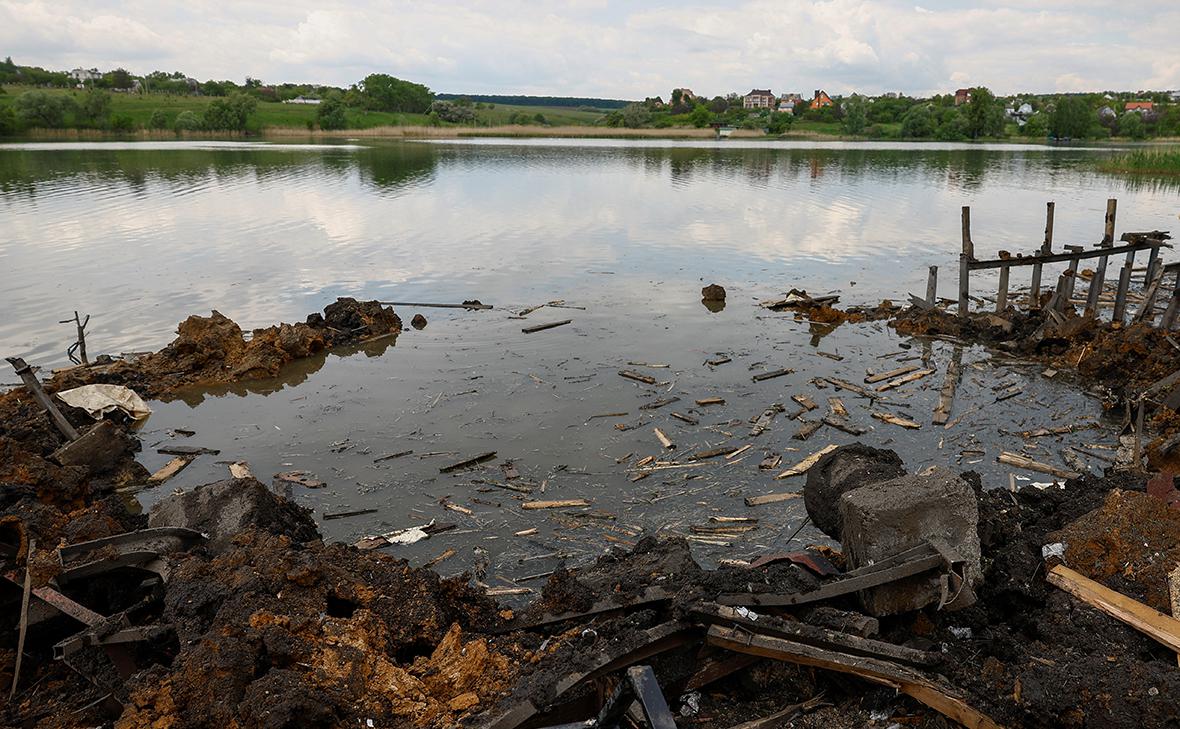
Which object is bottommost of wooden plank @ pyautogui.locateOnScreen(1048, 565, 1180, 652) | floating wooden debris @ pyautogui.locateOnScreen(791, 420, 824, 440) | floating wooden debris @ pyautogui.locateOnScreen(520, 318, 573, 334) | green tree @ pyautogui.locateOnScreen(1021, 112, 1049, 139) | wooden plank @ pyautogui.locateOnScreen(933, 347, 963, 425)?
floating wooden debris @ pyautogui.locateOnScreen(791, 420, 824, 440)

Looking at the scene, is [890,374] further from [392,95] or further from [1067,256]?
[392,95]

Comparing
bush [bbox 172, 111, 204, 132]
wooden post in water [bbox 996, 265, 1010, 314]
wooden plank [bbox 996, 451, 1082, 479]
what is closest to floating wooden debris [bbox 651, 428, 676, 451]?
wooden plank [bbox 996, 451, 1082, 479]

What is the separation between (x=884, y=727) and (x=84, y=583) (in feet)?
21.1

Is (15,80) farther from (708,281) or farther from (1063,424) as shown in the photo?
(1063,424)

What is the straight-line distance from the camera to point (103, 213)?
3369 cm

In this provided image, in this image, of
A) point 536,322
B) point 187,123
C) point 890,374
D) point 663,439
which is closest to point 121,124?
point 187,123

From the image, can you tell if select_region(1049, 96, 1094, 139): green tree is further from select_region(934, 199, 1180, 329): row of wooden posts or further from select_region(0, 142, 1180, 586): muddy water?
select_region(934, 199, 1180, 329): row of wooden posts

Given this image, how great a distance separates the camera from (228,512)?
24.8 ft

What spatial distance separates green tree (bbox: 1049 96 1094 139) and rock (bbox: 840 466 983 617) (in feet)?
421

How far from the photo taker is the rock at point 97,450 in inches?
390

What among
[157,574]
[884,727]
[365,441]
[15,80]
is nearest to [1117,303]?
[884,727]

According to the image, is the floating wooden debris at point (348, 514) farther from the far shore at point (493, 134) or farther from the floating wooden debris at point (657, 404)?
the far shore at point (493, 134)

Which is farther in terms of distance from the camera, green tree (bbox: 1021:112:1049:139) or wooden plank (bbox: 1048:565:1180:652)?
green tree (bbox: 1021:112:1049:139)

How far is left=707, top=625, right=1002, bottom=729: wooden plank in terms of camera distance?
4.64 metres
